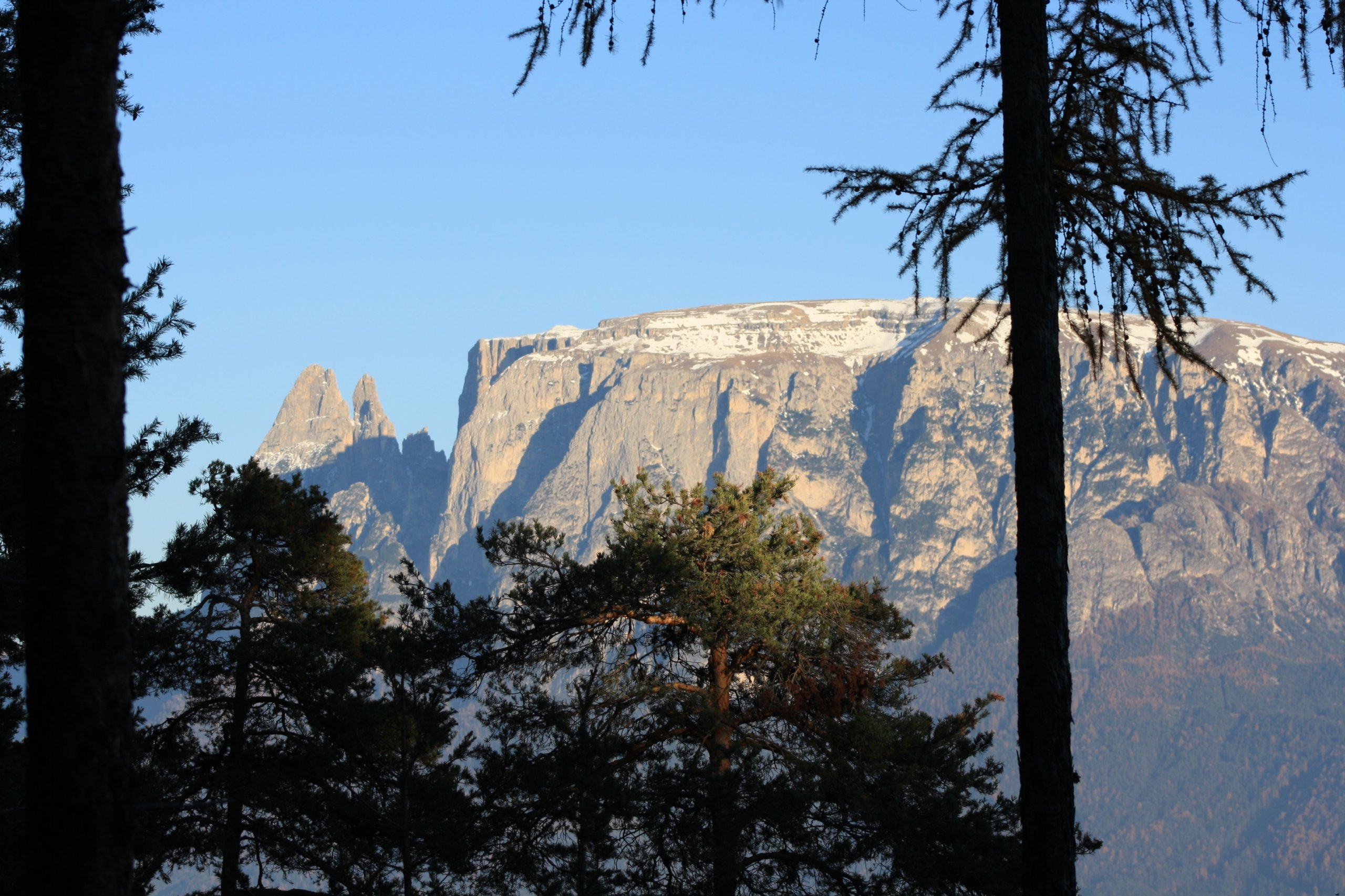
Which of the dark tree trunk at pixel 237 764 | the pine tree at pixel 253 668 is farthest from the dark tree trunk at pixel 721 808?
the dark tree trunk at pixel 237 764

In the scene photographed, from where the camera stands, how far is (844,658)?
18312mm

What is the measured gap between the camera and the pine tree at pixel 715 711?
16156mm

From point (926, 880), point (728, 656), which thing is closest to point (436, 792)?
point (728, 656)

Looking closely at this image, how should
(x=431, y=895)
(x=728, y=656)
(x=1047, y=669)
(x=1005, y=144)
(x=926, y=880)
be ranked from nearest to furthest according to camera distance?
(x=1047, y=669) → (x=1005, y=144) → (x=431, y=895) → (x=926, y=880) → (x=728, y=656)

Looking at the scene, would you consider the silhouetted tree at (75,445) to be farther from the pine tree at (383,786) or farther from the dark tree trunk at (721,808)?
the dark tree trunk at (721,808)

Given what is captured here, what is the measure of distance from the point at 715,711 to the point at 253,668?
6.00 m

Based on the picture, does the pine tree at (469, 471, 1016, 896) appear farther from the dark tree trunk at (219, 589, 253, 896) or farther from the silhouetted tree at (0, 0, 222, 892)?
the silhouetted tree at (0, 0, 222, 892)

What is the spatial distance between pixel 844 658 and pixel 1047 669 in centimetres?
1217

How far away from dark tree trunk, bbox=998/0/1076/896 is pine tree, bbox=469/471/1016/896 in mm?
8695

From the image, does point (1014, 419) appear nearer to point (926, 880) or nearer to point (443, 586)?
point (926, 880)

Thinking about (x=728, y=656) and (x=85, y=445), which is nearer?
(x=85, y=445)

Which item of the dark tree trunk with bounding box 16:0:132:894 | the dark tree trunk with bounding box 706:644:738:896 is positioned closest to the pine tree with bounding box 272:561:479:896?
the dark tree trunk with bounding box 706:644:738:896

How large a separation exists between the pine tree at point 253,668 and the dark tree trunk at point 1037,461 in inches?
399

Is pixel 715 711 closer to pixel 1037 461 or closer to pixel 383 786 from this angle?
pixel 383 786
